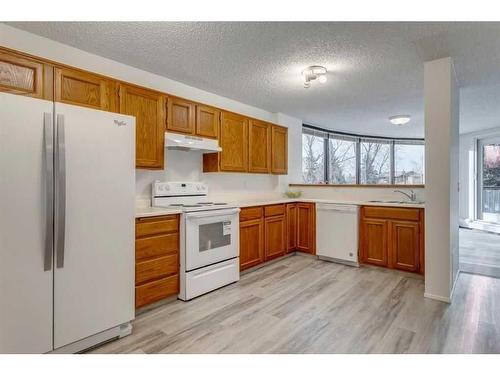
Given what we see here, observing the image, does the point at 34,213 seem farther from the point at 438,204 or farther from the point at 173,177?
the point at 438,204

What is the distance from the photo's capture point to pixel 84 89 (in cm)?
247

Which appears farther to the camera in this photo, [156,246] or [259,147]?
[259,147]

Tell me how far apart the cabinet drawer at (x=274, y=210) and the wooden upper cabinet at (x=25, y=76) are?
266 centimetres

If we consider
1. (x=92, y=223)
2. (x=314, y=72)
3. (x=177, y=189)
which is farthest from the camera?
Answer: (x=177, y=189)

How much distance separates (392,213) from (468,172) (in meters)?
4.72

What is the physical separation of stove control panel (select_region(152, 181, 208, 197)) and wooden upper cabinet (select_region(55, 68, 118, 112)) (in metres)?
0.93

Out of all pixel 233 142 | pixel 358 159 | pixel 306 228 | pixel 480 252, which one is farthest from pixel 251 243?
pixel 358 159

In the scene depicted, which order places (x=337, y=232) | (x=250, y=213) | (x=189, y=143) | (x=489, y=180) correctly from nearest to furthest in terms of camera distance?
(x=189, y=143) → (x=250, y=213) → (x=337, y=232) → (x=489, y=180)

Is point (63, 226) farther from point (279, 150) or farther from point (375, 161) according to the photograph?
point (375, 161)

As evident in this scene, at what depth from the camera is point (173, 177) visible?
11.3ft

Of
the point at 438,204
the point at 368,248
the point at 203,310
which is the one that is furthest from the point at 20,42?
the point at 368,248

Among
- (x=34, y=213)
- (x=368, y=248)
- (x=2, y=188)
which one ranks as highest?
(x=2, y=188)

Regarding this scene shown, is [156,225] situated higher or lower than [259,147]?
lower
